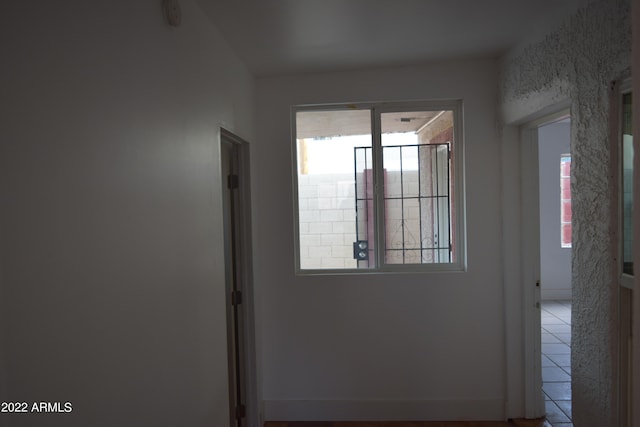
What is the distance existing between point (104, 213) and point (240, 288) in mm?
1842

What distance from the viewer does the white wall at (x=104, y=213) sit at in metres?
0.86

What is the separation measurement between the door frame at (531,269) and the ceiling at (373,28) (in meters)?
0.77

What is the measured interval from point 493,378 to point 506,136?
5.77 feet

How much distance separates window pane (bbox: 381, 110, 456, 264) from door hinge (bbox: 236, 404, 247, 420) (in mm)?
1479

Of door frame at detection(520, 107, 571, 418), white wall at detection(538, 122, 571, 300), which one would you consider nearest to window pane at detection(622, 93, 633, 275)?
door frame at detection(520, 107, 571, 418)

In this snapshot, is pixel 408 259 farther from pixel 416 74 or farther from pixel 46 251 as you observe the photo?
pixel 46 251

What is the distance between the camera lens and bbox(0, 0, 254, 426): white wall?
0.86m

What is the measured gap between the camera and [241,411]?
2932 mm

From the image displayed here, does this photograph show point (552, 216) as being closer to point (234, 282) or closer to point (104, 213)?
point (234, 282)

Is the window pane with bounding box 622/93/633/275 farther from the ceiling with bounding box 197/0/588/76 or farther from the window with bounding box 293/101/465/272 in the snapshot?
the window with bounding box 293/101/465/272

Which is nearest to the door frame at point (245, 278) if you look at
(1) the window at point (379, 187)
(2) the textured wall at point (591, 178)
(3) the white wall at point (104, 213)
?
(1) the window at point (379, 187)

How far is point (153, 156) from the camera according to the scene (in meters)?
1.44

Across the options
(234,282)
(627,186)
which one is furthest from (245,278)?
(627,186)

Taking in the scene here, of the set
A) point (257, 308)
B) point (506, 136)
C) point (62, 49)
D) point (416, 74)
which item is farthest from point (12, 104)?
point (506, 136)
